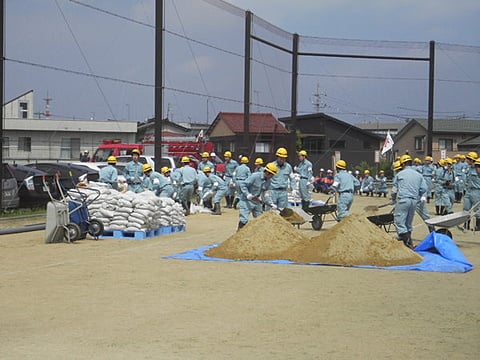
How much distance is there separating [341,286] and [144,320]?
11.0 ft

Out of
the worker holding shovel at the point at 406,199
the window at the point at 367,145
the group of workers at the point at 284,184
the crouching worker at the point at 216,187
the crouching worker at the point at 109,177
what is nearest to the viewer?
the worker holding shovel at the point at 406,199

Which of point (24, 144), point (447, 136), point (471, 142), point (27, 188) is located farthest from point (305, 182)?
point (447, 136)

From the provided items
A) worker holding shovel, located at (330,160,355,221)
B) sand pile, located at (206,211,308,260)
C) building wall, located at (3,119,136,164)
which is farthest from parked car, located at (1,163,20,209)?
sand pile, located at (206,211,308,260)

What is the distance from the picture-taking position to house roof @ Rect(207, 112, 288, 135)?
3444 centimetres

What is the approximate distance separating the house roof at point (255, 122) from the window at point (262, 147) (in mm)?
686

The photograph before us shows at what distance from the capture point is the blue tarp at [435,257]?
12578 millimetres

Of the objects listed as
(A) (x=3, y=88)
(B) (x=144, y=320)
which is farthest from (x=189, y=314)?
(A) (x=3, y=88)

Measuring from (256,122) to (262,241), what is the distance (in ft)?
69.4

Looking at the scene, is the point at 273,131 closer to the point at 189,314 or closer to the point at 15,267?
the point at 15,267

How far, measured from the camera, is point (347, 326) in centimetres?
816

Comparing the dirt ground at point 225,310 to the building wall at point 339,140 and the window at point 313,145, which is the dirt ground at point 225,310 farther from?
the window at point 313,145

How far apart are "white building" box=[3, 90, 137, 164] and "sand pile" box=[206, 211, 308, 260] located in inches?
521

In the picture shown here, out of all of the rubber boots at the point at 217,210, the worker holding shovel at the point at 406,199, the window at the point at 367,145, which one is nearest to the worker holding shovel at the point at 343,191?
the worker holding shovel at the point at 406,199

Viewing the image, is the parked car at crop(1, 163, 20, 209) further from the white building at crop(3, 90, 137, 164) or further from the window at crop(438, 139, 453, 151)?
the window at crop(438, 139, 453, 151)
